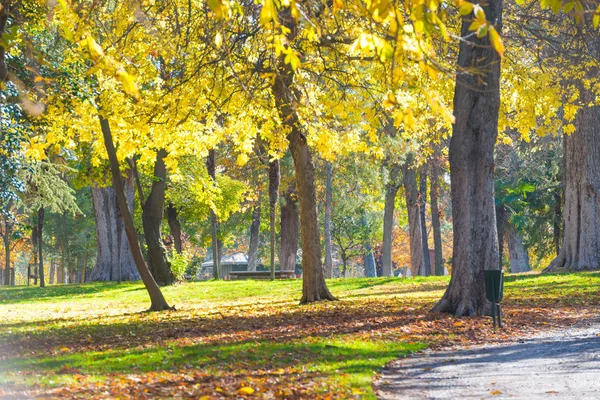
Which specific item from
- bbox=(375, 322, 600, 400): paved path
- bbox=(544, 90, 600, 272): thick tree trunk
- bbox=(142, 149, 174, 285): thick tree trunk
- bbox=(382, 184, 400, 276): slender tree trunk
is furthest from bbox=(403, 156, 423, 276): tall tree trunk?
bbox=(375, 322, 600, 400): paved path

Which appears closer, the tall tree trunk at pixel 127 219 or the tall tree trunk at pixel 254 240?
the tall tree trunk at pixel 127 219

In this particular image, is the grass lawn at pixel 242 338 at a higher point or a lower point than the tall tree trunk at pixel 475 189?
lower

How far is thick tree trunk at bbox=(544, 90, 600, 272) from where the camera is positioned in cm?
2378

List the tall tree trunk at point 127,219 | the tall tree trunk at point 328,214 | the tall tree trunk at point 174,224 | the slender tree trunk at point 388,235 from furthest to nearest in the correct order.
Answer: the slender tree trunk at point 388,235 < the tall tree trunk at point 174,224 < the tall tree trunk at point 328,214 < the tall tree trunk at point 127,219

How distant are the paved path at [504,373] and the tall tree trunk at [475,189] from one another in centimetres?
288

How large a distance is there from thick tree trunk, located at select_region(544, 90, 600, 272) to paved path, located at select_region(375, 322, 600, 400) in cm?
1310

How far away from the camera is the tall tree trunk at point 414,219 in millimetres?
36562

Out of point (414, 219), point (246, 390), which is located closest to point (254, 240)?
point (414, 219)

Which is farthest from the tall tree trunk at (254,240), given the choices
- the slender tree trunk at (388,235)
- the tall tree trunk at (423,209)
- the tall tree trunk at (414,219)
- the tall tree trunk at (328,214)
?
the tall tree trunk at (423,209)

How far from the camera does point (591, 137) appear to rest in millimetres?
24062

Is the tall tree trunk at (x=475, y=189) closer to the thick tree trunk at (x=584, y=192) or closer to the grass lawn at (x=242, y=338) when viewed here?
the grass lawn at (x=242, y=338)

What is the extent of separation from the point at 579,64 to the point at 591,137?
5292 millimetres

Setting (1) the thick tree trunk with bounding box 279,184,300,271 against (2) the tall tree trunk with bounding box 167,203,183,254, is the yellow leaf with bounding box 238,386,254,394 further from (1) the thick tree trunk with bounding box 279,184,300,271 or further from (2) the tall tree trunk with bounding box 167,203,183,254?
(1) the thick tree trunk with bounding box 279,184,300,271

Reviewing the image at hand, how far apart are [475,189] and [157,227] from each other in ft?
50.4
